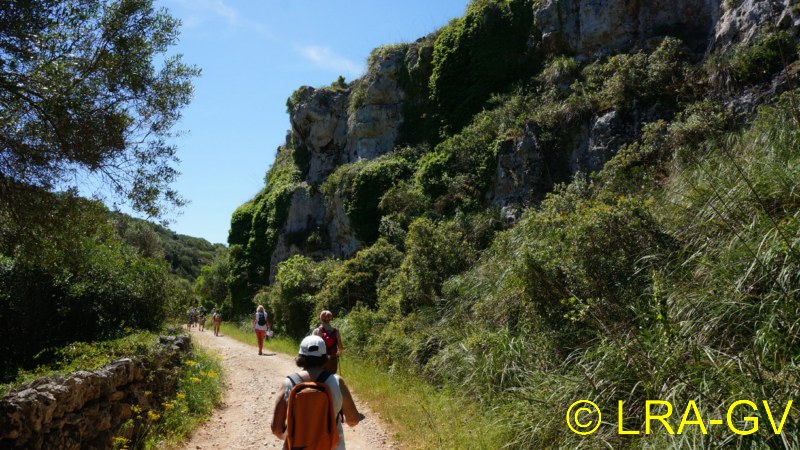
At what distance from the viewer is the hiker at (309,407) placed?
370 cm

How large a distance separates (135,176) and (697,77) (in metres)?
13.6

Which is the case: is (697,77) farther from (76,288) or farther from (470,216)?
(76,288)

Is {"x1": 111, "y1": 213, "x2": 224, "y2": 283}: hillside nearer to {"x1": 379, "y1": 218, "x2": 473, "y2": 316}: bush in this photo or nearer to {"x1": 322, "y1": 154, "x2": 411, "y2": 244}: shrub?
{"x1": 322, "y1": 154, "x2": 411, "y2": 244}: shrub

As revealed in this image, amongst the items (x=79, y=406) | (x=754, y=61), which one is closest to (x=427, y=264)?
(x=754, y=61)

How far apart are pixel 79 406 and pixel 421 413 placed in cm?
492

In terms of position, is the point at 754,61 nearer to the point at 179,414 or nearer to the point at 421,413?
the point at 421,413

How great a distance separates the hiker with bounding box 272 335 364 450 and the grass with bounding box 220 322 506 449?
310 centimetres

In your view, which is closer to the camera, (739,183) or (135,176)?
(739,183)

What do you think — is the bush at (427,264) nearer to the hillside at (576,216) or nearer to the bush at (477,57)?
the hillside at (576,216)

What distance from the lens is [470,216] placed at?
16469 mm

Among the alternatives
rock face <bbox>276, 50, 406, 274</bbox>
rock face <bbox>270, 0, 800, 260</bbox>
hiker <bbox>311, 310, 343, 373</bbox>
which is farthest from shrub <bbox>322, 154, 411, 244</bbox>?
hiker <bbox>311, 310, 343, 373</bbox>

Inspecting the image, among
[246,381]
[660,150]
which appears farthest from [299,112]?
[660,150]

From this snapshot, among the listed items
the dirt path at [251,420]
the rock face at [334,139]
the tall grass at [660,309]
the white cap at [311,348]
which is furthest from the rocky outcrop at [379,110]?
the white cap at [311,348]

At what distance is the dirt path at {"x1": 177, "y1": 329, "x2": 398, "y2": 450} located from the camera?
323 inches
